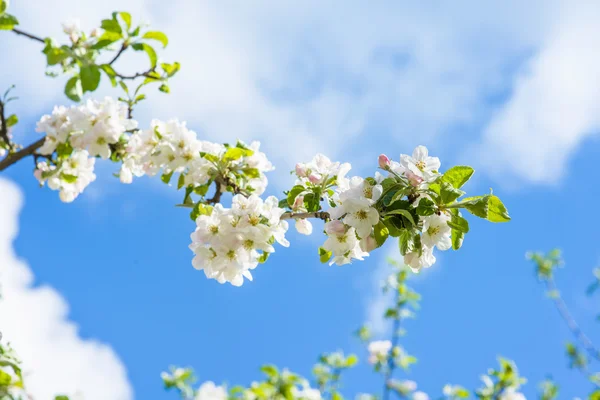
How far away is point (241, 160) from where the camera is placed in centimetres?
254

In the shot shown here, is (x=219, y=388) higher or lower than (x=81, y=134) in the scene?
lower

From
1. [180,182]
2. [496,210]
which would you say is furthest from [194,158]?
[496,210]

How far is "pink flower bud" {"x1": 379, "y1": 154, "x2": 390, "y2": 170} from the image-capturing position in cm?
179

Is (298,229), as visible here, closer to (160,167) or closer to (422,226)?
(422,226)

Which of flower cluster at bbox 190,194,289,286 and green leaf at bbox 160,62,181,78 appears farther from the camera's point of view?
green leaf at bbox 160,62,181,78

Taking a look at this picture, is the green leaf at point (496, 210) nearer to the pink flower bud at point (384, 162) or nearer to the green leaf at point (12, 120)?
the pink flower bud at point (384, 162)

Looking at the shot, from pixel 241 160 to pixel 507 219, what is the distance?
1.32 meters

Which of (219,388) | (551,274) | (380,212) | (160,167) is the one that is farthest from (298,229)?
(551,274)

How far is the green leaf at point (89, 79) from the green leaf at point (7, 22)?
1.25 ft

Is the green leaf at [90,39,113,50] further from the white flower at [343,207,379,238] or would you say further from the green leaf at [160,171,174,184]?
the white flower at [343,207,379,238]

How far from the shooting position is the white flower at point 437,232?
1.72 meters

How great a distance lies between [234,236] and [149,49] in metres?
1.24

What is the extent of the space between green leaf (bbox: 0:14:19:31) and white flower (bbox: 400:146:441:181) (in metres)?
1.73

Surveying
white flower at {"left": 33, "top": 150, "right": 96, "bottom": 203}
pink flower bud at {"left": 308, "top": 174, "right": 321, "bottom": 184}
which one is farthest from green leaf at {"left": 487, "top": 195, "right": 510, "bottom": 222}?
white flower at {"left": 33, "top": 150, "right": 96, "bottom": 203}
